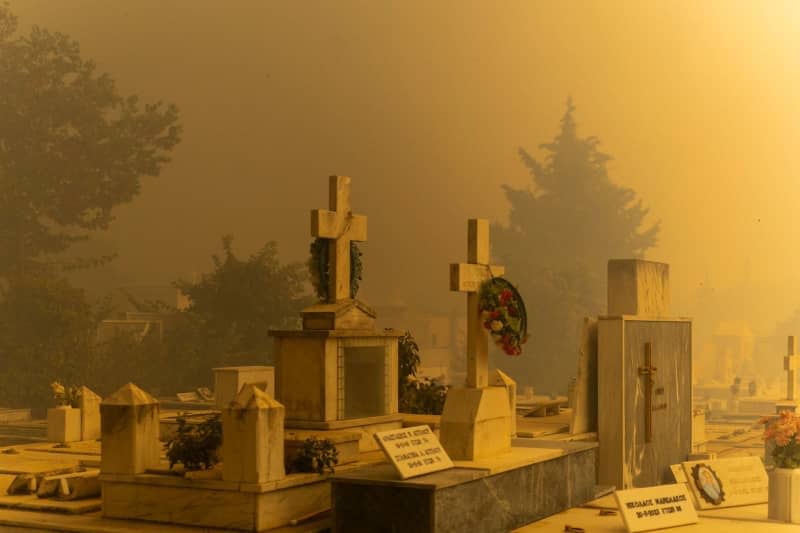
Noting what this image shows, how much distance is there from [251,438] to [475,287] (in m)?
2.62

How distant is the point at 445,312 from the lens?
27.4 m

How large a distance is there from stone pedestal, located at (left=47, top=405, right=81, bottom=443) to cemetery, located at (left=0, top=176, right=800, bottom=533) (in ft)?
1.68

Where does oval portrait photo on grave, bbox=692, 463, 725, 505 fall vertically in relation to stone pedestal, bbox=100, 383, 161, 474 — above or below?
below

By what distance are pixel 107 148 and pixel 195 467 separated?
61.0ft

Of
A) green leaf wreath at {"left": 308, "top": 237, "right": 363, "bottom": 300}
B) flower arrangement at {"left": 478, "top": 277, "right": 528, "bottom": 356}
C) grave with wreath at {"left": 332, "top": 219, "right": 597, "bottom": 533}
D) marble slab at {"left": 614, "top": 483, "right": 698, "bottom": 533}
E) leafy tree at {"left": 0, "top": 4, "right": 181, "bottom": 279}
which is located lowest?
marble slab at {"left": 614, "top": 483, "right": 698, "bottom": 533}

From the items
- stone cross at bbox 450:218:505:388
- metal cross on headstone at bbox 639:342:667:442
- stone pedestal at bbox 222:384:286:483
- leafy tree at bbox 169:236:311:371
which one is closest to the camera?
stone pedestal at bbox 222:384:286:483

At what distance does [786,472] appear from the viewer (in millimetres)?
8945

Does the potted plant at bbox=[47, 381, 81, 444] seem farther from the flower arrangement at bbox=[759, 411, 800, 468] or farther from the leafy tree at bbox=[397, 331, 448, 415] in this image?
the flower arrangement at bbox=[759, 411, 800, 468]

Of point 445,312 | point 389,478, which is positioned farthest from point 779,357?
point 389,478

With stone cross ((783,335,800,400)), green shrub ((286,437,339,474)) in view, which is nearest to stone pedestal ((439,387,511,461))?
green shrub ((286,437,339,474))

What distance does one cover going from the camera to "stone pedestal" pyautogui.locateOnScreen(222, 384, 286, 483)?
25.7 ft

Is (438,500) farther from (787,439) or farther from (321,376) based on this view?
(787,439)

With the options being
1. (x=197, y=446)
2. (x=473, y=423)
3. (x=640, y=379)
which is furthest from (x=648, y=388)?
(x=197, y=446)

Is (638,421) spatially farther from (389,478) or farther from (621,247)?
(621,247)
